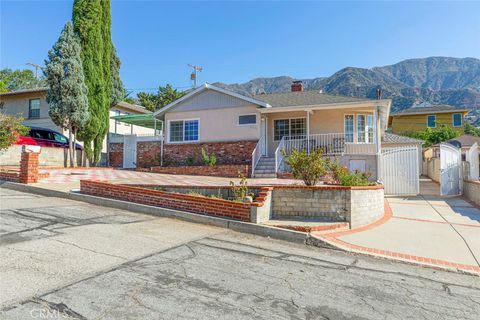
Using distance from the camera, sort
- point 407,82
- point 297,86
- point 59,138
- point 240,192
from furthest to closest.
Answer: point 407,82 → point 297,86 → point 59,138 → point 240,192

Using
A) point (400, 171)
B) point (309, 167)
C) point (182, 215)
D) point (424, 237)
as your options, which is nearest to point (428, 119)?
point (400, 171)

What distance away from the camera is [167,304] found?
3.17 metres

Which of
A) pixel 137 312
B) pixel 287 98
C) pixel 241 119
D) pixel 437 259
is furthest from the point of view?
pixel 287 98

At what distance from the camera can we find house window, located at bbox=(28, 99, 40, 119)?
21.6 metres

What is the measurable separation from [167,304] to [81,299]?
0.86 meters

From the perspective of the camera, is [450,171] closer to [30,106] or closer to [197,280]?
[197,280]

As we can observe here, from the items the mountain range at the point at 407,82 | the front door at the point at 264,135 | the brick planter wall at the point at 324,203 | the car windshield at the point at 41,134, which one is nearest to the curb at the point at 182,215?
the brick planter wall at the point at 324,203

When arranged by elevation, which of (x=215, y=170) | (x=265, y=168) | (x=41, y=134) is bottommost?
(x=215, y=170)

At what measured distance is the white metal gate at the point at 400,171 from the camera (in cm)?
1224

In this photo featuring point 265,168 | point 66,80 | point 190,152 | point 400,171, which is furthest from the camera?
point 190,152

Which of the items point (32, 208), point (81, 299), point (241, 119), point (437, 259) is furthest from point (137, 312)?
point (241, 119)

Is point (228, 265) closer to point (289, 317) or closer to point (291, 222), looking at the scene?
point (289, 317)

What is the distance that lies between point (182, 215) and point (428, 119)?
124ft

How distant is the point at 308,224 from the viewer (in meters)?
6.44
